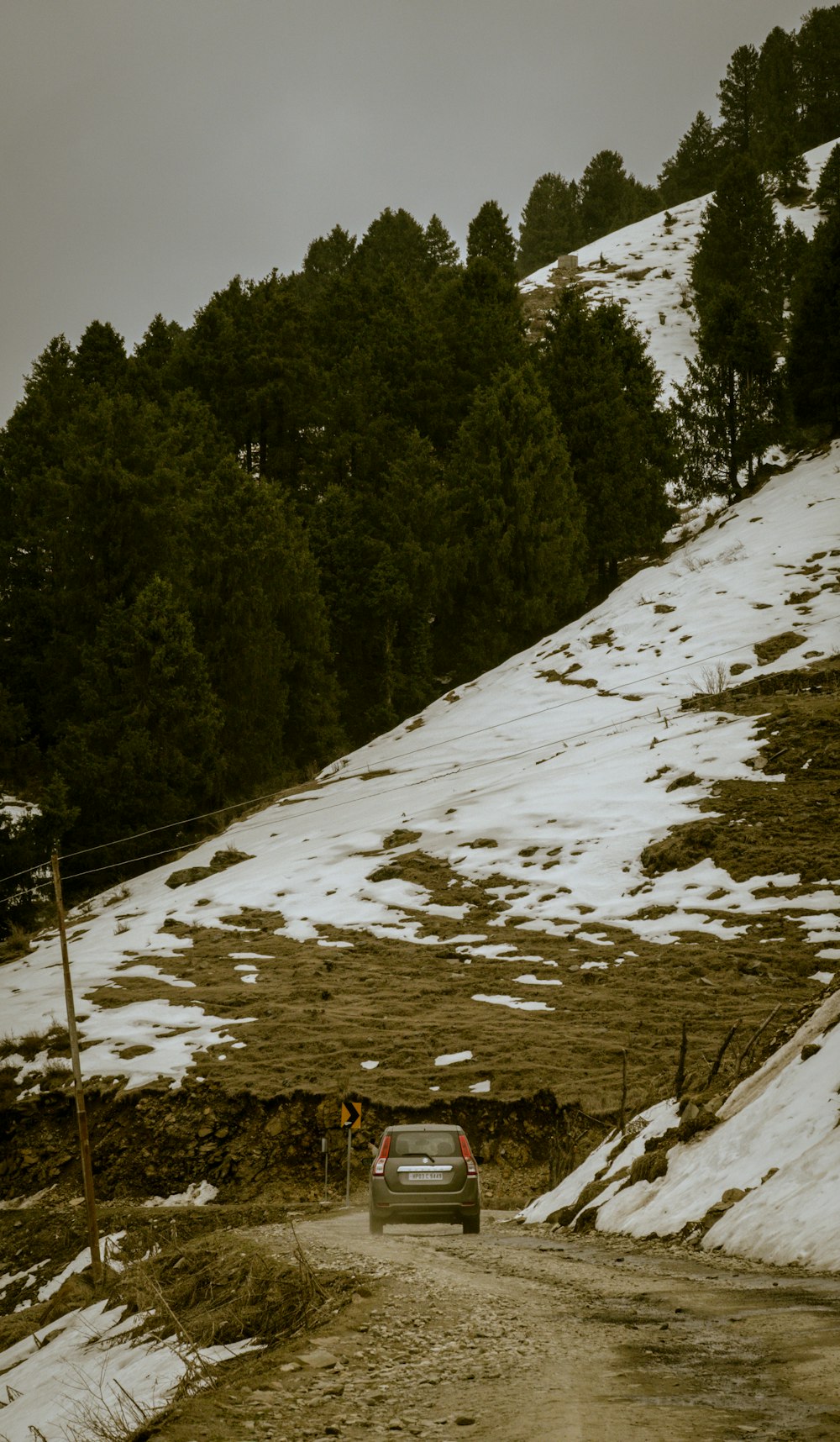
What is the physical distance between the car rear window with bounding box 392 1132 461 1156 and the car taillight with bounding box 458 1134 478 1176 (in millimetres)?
54

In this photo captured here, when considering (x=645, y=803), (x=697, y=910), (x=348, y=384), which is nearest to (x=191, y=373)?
(x=348, y=384)

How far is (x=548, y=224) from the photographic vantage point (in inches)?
4734

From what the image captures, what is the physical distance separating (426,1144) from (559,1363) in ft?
27.9

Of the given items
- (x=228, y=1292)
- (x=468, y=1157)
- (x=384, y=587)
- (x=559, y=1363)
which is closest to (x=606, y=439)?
(x=384, y=587)

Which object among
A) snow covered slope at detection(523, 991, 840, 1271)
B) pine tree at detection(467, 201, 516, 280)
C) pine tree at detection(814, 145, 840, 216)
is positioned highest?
pine tree at detection(467, 201, 516, 280)

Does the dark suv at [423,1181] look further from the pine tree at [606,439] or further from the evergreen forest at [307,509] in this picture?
the pine tree at [606,439]

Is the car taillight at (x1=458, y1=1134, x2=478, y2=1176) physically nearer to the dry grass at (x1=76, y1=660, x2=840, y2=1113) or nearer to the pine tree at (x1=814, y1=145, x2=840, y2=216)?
the dry grass at (x1=76, y1=660, x2=840, y2=1113)

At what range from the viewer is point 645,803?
31469mm

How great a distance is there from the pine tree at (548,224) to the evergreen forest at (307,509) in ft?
187

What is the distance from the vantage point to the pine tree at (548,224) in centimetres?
11688

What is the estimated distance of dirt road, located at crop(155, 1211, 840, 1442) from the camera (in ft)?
17.5

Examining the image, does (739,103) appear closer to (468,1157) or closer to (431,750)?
(431,750)

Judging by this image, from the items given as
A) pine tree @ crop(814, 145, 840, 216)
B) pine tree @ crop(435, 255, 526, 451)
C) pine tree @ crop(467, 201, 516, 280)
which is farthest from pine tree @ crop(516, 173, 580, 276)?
pine tree @ crop(435, 255, 526, 451)

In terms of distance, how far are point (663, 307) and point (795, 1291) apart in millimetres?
88775
